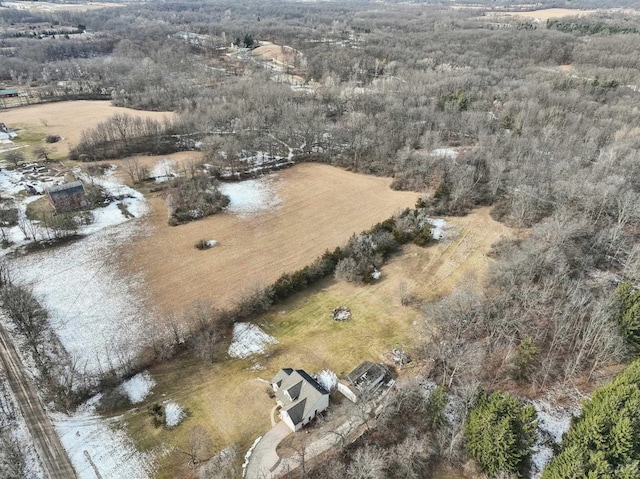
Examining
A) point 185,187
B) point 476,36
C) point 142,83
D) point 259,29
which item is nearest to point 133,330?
point 185,187

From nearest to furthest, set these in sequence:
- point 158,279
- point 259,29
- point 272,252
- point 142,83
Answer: point 158,279 < point 272,252 < point 142,83 < point 259,29

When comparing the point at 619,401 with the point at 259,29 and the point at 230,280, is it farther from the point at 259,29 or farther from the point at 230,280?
the point at 259,29

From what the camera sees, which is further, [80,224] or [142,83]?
[142,83]

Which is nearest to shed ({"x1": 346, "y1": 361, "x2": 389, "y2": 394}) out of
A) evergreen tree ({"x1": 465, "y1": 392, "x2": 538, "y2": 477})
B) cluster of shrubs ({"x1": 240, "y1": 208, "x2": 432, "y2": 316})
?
evergreen tree ({"x1": 465, "y1": 392, "x2": 538, "y2": 477})

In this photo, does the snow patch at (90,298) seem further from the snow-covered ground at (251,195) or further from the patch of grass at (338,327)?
the snow-covered ground at (251,195)

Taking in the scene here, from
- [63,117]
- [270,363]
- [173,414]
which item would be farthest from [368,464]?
[63,117]

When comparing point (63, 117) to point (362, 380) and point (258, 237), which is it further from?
point (362, 380)

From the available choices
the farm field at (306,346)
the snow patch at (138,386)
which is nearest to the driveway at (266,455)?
the farm field at (306,346)
